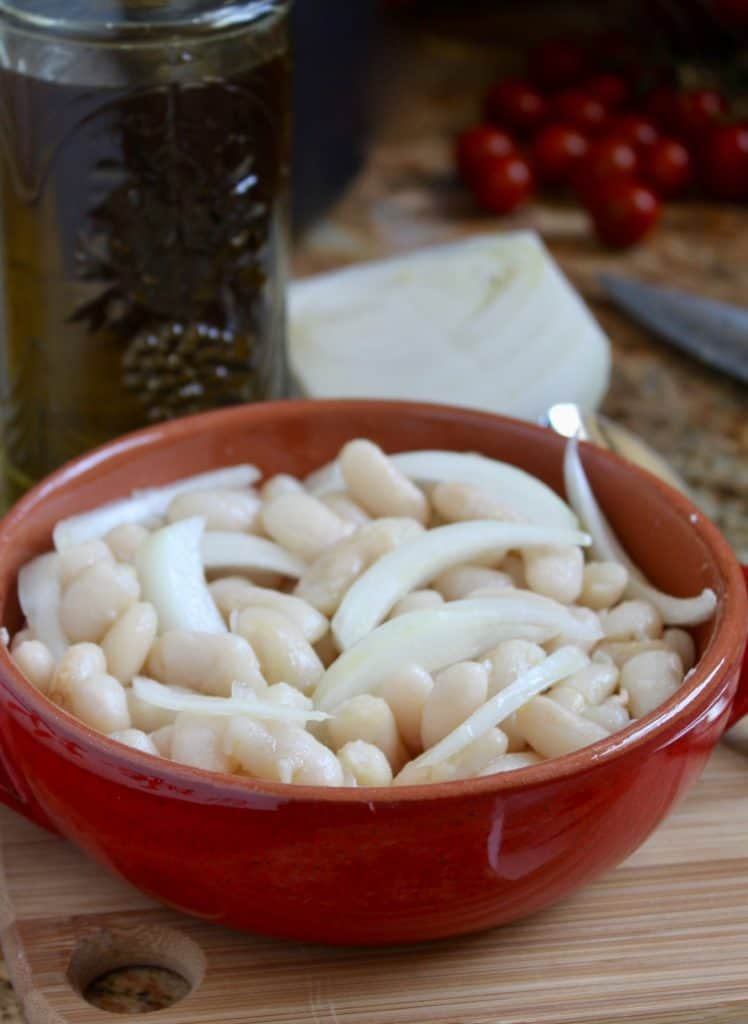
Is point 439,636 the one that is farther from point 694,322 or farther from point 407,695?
point 694,322

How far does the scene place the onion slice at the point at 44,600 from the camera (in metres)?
0.89

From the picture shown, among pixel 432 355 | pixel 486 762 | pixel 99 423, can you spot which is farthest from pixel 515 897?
pixel 432 355

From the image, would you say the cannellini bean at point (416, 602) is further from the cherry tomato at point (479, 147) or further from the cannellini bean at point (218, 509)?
the cherry tomato at point (479, 147)

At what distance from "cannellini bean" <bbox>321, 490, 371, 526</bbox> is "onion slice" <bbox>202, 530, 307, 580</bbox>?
5 centimetres

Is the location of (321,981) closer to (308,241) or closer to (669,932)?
(669,932)

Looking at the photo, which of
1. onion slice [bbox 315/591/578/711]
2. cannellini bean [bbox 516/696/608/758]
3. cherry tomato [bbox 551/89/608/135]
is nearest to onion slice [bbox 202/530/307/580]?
onion slice [bbox 315/591/578/711]

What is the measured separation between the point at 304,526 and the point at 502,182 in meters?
1.01

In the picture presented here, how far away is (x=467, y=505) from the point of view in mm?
971

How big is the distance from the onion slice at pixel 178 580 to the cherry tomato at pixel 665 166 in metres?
1.13

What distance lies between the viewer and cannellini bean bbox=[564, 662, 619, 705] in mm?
835

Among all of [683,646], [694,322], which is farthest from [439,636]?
[694,322]

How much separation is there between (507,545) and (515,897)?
244 mm

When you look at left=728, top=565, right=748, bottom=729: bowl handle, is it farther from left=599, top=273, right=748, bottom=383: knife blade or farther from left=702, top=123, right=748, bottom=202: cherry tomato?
left=702, top=123, right=748, bottom=202: cherry tomato

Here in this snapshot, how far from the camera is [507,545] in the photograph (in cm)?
94
